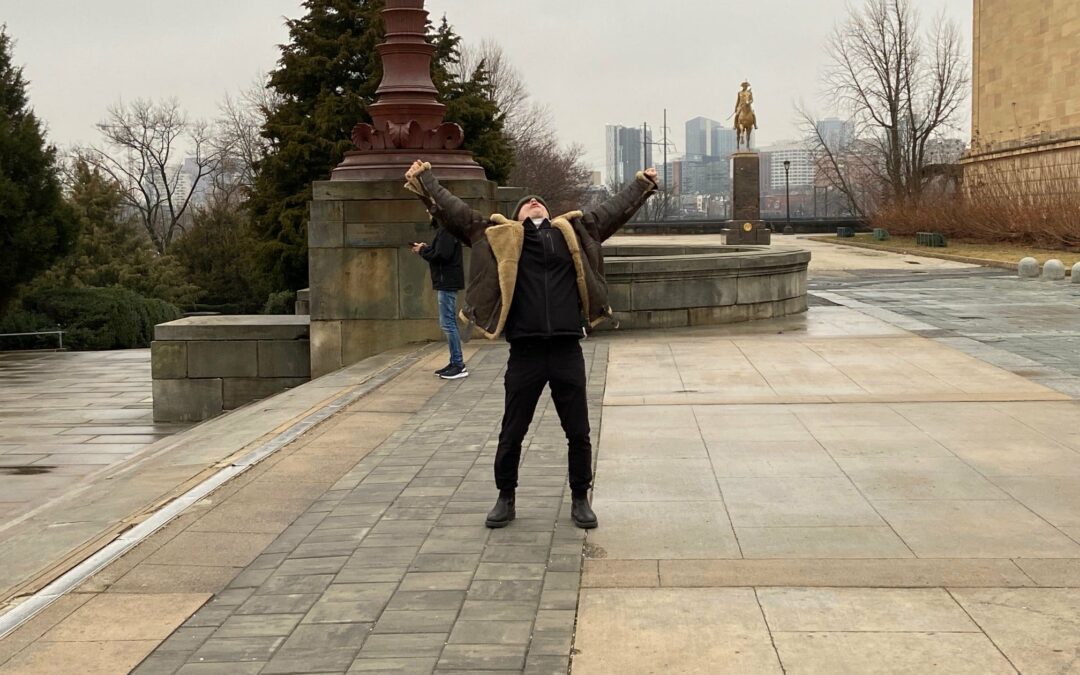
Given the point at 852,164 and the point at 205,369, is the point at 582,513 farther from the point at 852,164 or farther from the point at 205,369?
the point at 852,164

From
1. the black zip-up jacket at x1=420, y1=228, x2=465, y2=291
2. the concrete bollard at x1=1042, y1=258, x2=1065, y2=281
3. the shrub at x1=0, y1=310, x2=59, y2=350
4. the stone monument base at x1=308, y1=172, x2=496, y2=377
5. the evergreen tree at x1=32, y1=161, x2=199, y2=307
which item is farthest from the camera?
the evergreen tree at x1=32, y1=161, x2=199, y2=307

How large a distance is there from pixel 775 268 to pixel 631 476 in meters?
9.54

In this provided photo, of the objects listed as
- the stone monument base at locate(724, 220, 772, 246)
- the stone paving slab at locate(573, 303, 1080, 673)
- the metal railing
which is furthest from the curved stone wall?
the stone monument base at locate(724, 220, 772, 246)

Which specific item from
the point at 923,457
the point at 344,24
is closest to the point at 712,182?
the point at 344,24

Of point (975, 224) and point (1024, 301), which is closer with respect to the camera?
point (1024, 301)

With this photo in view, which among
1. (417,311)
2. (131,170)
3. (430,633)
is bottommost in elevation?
(430,633)

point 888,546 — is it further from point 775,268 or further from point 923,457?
point 775,268

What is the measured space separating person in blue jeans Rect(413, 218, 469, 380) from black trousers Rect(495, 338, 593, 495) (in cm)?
502

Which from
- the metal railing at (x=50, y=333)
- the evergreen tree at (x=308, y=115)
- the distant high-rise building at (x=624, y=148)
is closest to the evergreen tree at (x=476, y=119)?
the evergreen tree at (x=308, y=115)

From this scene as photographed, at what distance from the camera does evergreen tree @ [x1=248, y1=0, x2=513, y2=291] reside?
93.3 ft

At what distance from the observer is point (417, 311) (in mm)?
13117

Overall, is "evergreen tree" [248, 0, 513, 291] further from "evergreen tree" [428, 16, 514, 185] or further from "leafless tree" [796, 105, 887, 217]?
"leafless tree" [796, 105, 887, 217]

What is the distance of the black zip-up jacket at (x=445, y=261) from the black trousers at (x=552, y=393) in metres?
5.11

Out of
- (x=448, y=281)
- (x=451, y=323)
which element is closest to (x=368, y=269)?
(x=448, y=281)
